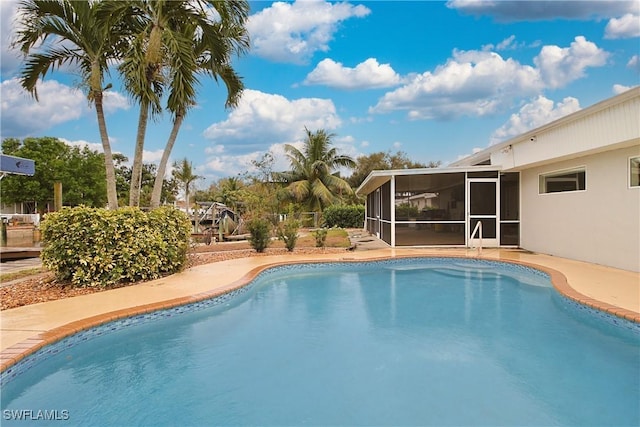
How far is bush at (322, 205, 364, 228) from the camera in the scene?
2522 centimetres

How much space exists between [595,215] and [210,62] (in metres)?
10.2

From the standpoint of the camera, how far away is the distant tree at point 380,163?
35.9m

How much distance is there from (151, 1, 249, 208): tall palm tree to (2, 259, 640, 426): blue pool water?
4.90 metres

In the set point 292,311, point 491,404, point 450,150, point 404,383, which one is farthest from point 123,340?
point 450,150

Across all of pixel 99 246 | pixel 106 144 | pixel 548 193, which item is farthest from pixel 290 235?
pixel 548 193

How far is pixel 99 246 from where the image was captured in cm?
697

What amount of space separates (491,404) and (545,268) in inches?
242

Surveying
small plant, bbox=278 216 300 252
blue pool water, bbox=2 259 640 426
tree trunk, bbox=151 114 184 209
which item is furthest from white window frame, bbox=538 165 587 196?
tree trunk, bbox=151 114 184 209

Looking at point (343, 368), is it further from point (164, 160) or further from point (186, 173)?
point (186, 173)

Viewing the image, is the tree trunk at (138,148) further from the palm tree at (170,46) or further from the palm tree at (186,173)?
the palm tree at (186,173)

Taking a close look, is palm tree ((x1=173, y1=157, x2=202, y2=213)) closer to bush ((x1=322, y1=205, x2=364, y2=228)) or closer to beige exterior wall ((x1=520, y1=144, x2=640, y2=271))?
bush ((x1=322, y1=205, x2=364, y2=228))

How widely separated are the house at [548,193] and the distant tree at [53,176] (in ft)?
83.5

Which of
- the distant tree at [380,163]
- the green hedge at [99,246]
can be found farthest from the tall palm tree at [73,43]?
the distant tree at [380,163]

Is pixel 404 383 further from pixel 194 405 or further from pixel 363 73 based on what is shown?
pixel 363 73
